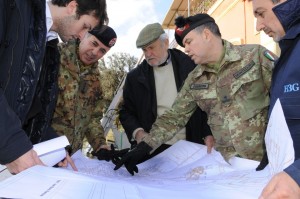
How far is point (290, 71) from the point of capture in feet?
3.93

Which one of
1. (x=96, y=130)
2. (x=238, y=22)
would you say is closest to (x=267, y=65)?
(x=96, y=130)

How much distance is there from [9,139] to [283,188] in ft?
2.59

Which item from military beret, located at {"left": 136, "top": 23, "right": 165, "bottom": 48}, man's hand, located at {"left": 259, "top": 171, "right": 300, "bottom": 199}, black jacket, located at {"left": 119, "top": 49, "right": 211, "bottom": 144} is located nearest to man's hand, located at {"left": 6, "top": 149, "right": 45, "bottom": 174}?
man's hand, located at {"left": 259, "top": 171, "right": 300, "bottom": 199}

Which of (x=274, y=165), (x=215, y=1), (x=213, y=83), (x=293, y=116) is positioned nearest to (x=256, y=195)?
(x=274, y=165)

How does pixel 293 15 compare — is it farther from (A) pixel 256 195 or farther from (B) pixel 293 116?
(A) pixel 256 195

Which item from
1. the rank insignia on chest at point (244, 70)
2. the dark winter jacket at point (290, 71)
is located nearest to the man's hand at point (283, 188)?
the dark winter jacket at point (290, 71)

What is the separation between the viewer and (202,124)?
268 cm

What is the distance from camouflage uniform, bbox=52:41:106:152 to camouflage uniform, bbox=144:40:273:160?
0.60 m

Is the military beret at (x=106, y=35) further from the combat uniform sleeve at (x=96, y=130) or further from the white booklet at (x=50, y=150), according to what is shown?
the white booklet at (x=50, y=150)

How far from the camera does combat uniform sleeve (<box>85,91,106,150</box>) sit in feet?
7.93

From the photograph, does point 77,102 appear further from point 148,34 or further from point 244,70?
point 244,70

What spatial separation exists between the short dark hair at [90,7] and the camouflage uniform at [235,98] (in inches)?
26.8

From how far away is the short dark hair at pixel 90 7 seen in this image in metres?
1.67

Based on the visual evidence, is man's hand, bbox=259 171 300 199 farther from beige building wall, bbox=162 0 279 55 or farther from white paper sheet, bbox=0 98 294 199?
beige building wall, bbox=162 0 279 55
